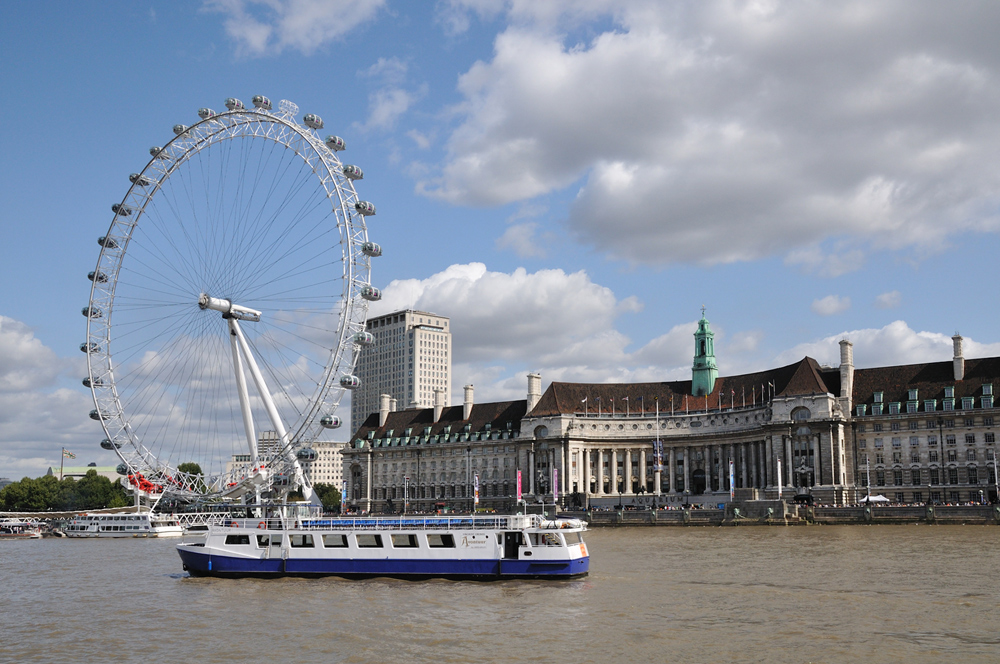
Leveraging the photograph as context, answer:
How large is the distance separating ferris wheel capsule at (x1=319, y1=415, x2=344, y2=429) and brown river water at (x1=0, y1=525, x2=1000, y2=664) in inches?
691

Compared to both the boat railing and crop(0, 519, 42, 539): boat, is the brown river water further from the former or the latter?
crop(0, 519, 42, 539): boat

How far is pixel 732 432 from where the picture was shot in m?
145

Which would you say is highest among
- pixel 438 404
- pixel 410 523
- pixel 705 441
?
pixel 438 404

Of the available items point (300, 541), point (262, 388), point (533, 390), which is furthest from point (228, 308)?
point (533, 390)

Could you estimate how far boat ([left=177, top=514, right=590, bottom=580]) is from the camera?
52156 mm

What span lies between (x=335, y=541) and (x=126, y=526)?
7060 cm

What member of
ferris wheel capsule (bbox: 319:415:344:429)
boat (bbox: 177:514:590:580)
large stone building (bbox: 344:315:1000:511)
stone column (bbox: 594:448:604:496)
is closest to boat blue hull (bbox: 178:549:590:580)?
boat (bbox: 177:514:590:580)

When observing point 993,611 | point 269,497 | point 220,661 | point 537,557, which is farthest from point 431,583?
point 269,497

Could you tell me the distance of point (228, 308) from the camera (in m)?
84.2

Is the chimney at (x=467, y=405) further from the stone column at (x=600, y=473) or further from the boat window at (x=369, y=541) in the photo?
the boat window at (x=369, y=541)

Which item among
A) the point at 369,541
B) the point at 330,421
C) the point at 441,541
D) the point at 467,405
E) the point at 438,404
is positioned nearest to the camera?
the point at 441,541

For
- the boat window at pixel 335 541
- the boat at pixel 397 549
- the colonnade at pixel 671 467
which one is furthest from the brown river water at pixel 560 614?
the colonnade at pixel 671 467

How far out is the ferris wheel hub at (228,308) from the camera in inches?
3194

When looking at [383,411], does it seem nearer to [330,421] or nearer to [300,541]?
[330,421]
